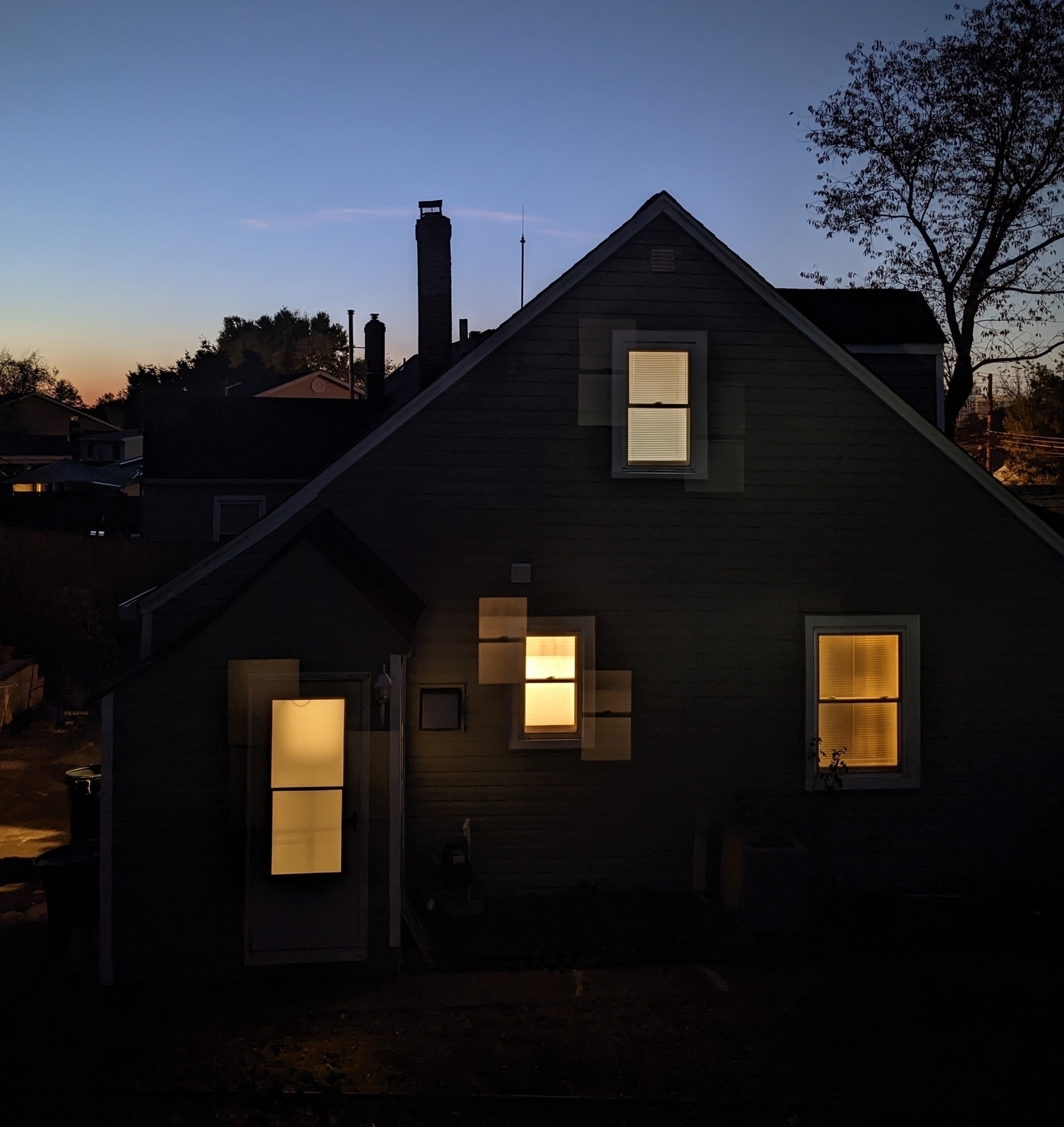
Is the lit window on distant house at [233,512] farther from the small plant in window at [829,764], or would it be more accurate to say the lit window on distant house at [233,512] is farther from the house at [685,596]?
the small plant in window at [829,764]

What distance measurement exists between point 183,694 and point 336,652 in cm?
128

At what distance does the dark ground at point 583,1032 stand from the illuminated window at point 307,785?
100cm

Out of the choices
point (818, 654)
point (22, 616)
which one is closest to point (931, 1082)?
point (818, 654)

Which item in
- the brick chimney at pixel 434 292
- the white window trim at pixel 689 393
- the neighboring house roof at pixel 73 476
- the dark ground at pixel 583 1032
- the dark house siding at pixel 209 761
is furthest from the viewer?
the neighboring house roof at pixel 73 476

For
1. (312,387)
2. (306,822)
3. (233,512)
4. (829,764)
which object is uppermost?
(312,387)

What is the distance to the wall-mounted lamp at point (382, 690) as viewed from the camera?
324 inches

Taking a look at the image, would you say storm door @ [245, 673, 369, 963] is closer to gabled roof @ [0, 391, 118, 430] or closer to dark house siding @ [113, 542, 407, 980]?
dark house siding @ [113, 542, 407, 980]

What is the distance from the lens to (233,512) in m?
29.7

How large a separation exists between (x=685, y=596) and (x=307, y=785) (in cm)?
410

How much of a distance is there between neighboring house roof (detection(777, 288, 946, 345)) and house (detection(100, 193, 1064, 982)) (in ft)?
8.11

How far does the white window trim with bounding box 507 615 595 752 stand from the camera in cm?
989

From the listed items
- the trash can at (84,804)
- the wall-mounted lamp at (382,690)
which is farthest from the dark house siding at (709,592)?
the trash can at (84,804)

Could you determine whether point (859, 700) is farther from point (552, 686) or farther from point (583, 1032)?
point (583, 1032)

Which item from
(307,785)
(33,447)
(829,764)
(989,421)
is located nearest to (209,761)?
(307,785)
